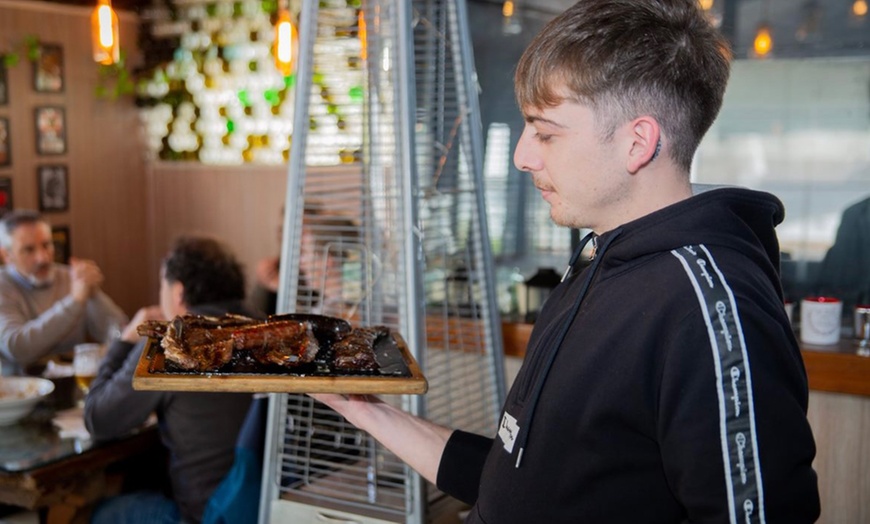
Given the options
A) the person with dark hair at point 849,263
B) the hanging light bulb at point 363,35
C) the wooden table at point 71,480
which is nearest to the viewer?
the hanging light bulb at point 363,35

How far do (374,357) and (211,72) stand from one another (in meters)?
4.93

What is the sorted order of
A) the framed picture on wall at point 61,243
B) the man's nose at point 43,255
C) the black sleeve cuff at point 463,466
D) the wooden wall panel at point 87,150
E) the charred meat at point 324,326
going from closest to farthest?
the black sleeve cuff at point 463,466 → the charred meat at point 324,326 → the man's nose at point 43,255 → the wooden wall panel at point 87,150 → the framed picture on wall at point 61,243

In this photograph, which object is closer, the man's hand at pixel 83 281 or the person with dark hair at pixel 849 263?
the person with dark hair at pixel 849 263

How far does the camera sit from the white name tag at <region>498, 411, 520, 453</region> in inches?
44.7

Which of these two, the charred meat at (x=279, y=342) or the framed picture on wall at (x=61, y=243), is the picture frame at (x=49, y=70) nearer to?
the framed picture on wall at (x=61, y=243)

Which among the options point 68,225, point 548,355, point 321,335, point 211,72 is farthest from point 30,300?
point 548,355

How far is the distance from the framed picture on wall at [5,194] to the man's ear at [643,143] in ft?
16.9

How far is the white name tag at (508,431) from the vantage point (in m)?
1.13

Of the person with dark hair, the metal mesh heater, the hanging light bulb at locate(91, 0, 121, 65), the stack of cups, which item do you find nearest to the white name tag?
the metal mesh heater

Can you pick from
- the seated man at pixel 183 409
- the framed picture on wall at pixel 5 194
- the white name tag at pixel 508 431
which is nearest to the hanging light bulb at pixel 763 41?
the seated man at pixel 183 409

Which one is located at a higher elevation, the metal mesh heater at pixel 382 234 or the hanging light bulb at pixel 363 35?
the hanging light bulb at pixel 363 35

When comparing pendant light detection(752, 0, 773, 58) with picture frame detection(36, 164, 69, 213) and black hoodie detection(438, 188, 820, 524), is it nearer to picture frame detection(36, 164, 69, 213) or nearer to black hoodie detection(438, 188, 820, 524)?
black hoodie detection(438, 188, 820, 524)

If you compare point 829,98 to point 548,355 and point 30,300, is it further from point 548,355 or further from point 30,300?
point 30,300

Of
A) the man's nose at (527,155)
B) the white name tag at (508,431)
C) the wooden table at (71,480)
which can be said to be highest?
the man's nose at (527,155)
